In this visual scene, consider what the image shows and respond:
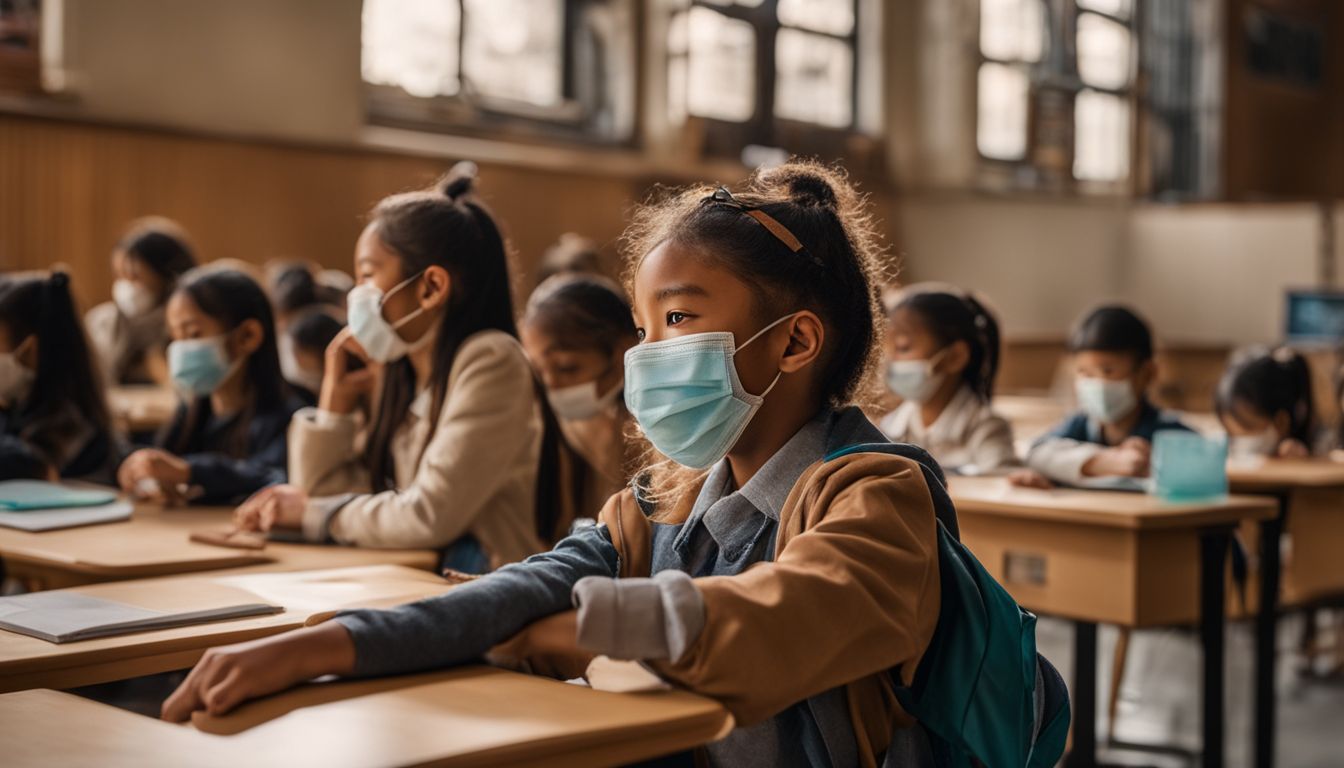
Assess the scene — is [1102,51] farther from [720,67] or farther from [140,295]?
[140,295]

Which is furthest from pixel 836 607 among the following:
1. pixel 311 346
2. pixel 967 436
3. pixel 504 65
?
pixel 504 65

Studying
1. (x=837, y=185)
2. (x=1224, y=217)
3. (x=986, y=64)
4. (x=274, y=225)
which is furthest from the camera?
(x=1224, y=217)

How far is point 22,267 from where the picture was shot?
5730 millimetres

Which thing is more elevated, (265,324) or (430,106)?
(430,106)

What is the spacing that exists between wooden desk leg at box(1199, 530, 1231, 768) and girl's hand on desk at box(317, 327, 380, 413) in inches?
63.9

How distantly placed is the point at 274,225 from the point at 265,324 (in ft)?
12.1

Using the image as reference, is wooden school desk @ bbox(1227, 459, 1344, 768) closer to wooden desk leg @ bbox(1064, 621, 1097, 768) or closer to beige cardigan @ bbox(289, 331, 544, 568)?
wooden desk leg @ bbox(1064, 621, 1097, 768)

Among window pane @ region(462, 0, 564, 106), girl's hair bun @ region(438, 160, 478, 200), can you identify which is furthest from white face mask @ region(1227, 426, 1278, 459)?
window pane @ region(462, 0, 564, 106)

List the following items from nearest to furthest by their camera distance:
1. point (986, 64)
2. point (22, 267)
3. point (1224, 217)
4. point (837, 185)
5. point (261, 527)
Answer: point (837, 185) < point (261, 527) < point (22, 267) < point (986, 64) < point (1224, 217)

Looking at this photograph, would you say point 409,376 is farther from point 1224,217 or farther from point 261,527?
point 1224,217

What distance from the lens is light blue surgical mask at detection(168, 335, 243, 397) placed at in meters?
2.96

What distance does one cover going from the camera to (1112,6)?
33.9ft

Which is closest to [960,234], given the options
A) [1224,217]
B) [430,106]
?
[1224,217]

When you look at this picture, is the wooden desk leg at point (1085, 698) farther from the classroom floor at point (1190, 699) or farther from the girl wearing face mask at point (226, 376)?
the girl wearing face mask at point (226, 376)
